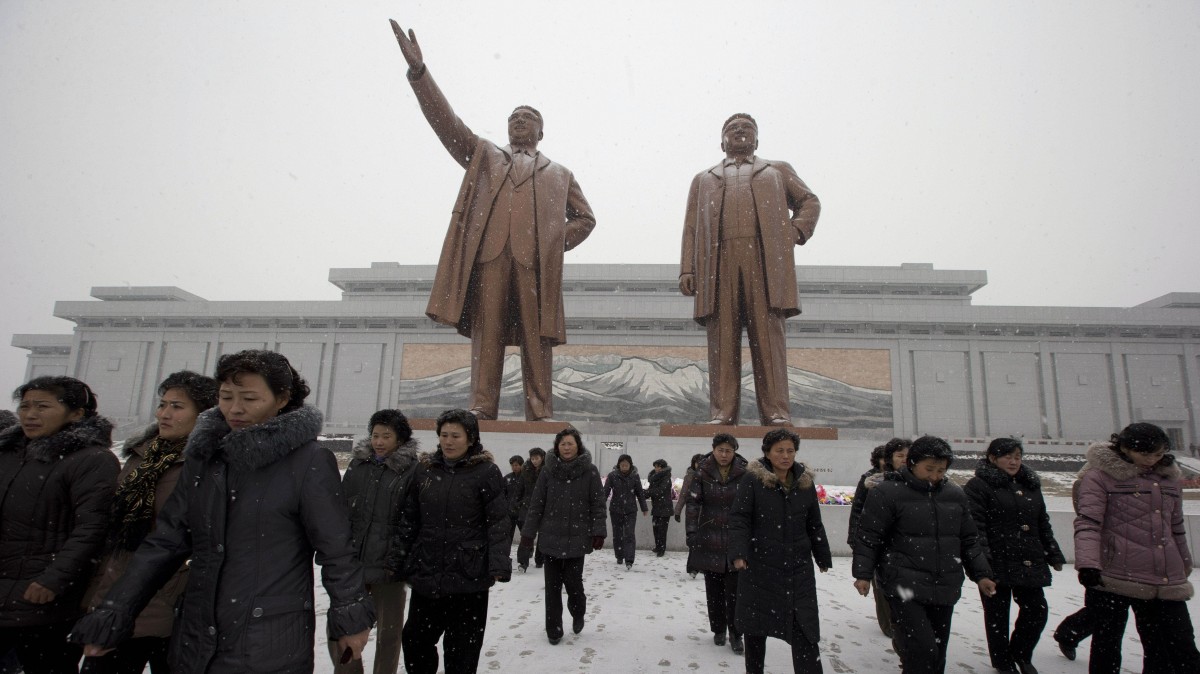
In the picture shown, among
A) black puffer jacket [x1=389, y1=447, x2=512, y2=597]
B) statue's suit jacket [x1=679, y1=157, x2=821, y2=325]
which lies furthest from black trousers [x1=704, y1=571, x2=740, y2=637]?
statue's suit jacket [x1=679, y1=157, x2=821, y2=325]

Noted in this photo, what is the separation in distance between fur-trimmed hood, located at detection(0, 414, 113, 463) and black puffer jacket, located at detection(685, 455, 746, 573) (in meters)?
2.84

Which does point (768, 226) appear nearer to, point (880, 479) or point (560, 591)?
point (880, 479)

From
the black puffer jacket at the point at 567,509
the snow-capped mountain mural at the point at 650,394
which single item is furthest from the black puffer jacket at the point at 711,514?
the snow-capped mountain mural at the point at 650,394

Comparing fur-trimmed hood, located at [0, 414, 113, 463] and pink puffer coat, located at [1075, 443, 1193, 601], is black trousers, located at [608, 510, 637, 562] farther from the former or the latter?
fur-trimmed hood, located at [0, 414, 113, 463]

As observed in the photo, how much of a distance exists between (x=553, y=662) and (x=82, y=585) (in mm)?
1916

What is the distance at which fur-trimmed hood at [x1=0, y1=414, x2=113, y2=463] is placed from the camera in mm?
2086

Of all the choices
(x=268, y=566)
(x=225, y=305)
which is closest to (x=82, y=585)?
(x=268, y=566)

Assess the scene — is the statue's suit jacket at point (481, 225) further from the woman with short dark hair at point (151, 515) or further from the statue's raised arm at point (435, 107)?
the woman with short dark hair at point (151, 515)

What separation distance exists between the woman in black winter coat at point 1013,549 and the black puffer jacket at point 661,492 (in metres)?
3.05

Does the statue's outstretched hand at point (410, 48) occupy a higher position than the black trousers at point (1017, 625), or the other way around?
the statue's outstretched hand at point (410, 48)

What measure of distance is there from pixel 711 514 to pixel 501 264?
10.6 ft

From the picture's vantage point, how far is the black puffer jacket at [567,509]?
3504 mm

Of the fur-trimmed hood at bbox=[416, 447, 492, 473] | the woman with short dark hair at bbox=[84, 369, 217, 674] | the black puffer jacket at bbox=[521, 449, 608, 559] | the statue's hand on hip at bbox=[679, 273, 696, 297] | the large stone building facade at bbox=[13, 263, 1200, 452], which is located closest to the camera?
the woman with short dark hair at bbox=[84, 369, 217, 674]

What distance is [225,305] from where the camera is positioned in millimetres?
27344
